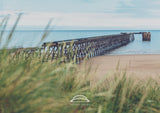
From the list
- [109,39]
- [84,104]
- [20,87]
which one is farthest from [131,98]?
[109,39]

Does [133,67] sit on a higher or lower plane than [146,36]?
lower

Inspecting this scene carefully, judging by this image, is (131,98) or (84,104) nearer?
(84,104)

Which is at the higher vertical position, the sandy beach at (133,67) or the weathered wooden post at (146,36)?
the weathered wooden post at (146,36)

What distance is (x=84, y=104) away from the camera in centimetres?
→ 372

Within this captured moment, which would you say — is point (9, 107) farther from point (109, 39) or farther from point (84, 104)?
point (109, 39)

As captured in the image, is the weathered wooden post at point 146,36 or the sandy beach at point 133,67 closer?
the sandy beach at point 133,67

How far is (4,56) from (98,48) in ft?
71.1

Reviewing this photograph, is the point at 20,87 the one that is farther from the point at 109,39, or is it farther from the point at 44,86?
the point at 109,39

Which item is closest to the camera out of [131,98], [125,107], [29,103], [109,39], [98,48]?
[29,103]

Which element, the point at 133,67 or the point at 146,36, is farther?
the point at 146,36

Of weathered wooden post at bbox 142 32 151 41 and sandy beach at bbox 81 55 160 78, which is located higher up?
weathered wooden post at bbox 142 32 151 41

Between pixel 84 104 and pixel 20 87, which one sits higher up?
pixel 20 87

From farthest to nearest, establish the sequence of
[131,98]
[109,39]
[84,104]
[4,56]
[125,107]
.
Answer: [109,39]
[131,98]
[125,107]
[84,104]
[4,56]

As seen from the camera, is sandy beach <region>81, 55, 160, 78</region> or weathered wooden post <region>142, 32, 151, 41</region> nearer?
sandy beach <region>81, 55, 160, 78</region>
